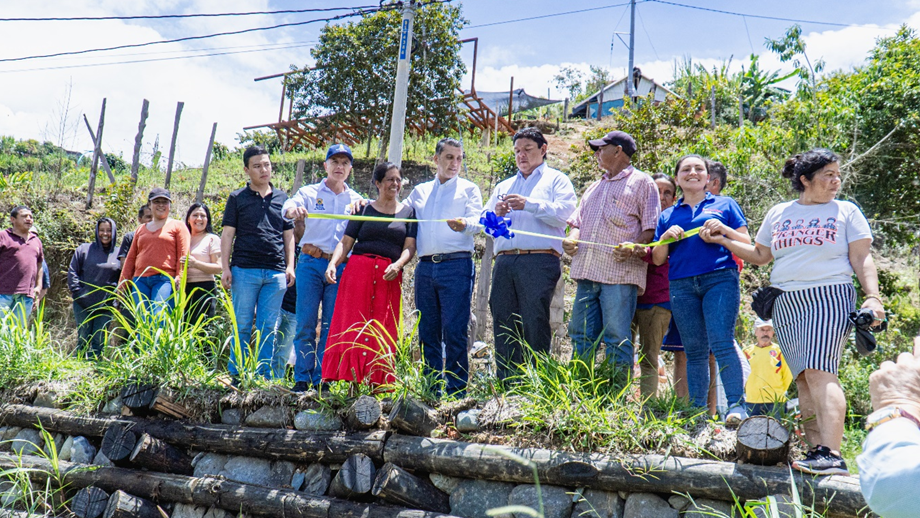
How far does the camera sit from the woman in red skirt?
4051 millimetres

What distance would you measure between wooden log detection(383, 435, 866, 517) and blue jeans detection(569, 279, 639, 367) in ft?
2.21

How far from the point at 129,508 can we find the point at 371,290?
1942mm

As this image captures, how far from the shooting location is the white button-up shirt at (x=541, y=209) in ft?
13.2

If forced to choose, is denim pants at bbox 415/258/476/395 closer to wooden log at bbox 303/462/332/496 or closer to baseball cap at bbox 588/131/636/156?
wooden log at bbox 303/462/332/496

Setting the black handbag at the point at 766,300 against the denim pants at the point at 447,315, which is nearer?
the black handbag at the point at 766,300

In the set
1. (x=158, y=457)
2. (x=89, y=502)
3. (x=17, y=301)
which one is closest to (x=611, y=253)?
(x=158, y=457)

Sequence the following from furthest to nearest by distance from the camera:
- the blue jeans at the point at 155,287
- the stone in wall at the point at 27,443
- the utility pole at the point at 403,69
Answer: the utility pole at the point at 403,69 < the blue jeans at the point at 155,287 < the stone in wall at the point at 27,443

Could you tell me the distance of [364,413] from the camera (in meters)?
3.84

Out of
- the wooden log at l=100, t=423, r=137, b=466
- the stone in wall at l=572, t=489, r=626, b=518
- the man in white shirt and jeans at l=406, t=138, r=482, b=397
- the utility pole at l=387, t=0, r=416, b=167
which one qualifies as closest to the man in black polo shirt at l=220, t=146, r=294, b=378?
the wooden log at l=100, t=423, r=137, b=466

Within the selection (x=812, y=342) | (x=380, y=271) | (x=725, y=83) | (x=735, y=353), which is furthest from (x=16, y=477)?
(x=725, y=83)

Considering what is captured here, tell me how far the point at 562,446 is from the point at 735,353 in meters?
1.08

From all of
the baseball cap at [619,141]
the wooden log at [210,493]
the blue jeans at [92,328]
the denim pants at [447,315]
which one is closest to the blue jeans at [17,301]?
the blue jeans at [92,328]

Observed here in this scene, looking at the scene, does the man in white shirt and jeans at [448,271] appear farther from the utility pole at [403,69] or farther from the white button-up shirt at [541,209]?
the utility pole at [403,69]

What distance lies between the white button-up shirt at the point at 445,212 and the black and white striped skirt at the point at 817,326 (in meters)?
1.80
